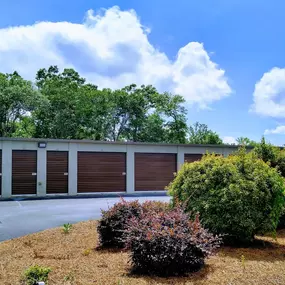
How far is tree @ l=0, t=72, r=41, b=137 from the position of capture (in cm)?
2419

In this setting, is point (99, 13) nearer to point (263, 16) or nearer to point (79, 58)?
point (263, 16)

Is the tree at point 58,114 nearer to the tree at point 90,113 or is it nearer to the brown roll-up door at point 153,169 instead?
the tree at point 90,113

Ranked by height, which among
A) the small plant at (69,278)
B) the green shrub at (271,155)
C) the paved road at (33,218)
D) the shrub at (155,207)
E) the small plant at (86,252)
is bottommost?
the paved road at (33,218)

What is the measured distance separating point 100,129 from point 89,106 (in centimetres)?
206

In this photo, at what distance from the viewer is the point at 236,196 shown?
5.77 m

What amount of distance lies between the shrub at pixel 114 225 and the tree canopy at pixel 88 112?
20.5 metres

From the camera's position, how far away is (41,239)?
665 centimetres

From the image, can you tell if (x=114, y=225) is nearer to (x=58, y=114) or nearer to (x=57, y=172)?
(x=57, y=172)

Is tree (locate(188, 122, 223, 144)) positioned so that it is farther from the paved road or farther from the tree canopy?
the paved road

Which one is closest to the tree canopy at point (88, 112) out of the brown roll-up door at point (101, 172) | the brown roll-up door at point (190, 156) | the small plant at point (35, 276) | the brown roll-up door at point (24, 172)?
the brown roll-up door at point (24, 172)


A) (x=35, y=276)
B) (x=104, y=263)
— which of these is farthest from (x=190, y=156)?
(x=35, y=276)

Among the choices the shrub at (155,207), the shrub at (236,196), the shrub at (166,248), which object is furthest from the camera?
the shrub at (155,207)

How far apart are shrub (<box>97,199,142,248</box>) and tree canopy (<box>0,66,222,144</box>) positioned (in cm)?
2051

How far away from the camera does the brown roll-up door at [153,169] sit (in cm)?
1805
